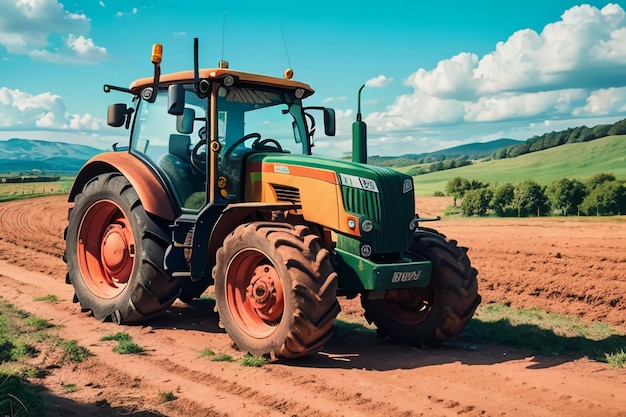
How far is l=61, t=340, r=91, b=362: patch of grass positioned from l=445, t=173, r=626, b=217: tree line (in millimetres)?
19678

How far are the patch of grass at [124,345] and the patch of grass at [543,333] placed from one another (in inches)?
147

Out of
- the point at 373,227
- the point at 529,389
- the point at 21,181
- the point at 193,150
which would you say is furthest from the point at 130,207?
the point at 21,181

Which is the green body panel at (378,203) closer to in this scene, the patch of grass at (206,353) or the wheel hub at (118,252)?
the patch of grass at (206,353)

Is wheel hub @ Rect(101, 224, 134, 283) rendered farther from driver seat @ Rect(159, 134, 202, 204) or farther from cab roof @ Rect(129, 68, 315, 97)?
cab roof @ Rect(129, 68, 315, 97)

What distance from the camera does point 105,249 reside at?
340 inches

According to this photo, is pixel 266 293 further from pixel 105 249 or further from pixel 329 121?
pixel 105 249

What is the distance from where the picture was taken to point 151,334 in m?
7.71

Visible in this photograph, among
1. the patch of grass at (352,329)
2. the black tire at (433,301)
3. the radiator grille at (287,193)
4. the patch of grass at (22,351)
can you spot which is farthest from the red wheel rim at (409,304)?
the patch of grass at (22,351)

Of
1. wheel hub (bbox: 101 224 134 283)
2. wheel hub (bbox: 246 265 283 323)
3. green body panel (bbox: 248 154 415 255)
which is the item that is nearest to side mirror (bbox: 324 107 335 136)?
green body panel (bbox: 248 154 415 255)

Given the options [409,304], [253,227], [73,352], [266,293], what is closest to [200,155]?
[253,227]

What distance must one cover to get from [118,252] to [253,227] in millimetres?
2710

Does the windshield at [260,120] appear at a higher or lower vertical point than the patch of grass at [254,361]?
higher

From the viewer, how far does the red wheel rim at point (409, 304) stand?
7285mm

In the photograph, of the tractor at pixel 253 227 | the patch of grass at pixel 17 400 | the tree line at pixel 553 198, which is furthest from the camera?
the tree line at pixel 553 198
